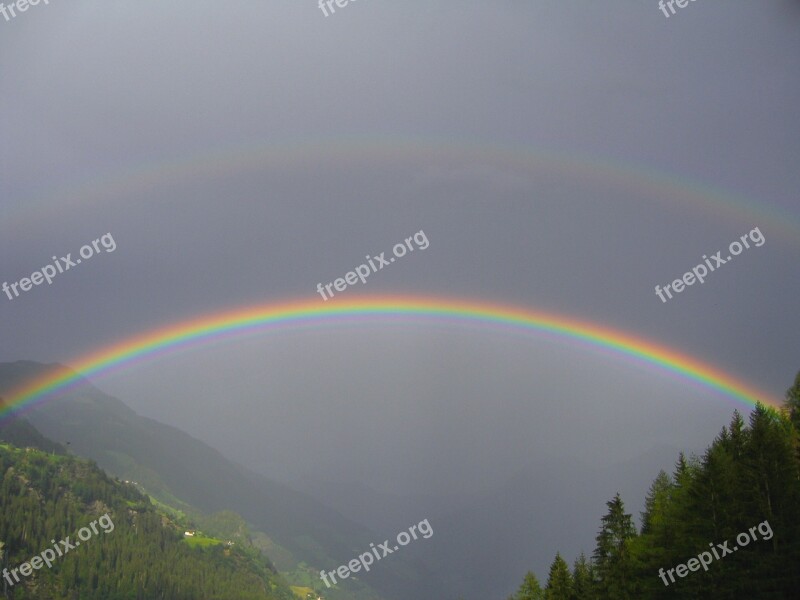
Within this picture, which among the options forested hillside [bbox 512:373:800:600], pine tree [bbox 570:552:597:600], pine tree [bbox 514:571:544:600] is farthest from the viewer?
pine tree [bbox 514:571:544:600]

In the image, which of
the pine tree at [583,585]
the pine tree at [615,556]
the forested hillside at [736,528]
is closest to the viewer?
the forested hillside at [736,528]

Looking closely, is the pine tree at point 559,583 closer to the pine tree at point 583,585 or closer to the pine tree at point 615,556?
the pine tree at point 583,585

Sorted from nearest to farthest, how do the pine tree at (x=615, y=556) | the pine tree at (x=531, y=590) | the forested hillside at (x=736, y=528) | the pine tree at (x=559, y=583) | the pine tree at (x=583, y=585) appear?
1. the forested hillside at (x=736, y=528)
2. the pine tree at (x=615, y=556)
3. the pine tree at (x=583, y=585)
4. the pine tree at (x=559, y=583)
5. the pine tree at (x=531, y=590)

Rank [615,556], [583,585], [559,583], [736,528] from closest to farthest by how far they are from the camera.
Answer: [736,528] < [615,556] < [583,585] < [559,583]

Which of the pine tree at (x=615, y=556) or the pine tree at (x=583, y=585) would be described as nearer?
the pine tree at (x=615, y=556)

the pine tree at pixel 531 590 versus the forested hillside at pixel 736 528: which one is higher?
the forested hillside at pixel 736 528

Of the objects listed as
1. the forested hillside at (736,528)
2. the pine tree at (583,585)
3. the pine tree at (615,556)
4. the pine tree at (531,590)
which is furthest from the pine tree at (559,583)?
the forested hillside at (736,528)

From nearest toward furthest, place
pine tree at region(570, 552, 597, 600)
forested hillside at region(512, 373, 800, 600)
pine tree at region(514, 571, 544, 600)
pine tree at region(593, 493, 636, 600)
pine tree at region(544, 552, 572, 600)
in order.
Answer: forested hillside at region(512, 373, 800, 600) < pine tree at region(593, 493, 636, 600) < pine tree at region(570, 552, 597, 600) < pine tree at region(544, 552, 572, 600) < pine tree at region(514, 571, 544, 600)

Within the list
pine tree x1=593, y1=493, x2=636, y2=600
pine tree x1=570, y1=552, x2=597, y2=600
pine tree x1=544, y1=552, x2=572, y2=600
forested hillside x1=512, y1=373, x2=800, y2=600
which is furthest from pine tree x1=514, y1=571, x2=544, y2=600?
forested hillside x1=512, y1=373, x2=800, y2=600

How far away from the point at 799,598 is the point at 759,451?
6614 mm

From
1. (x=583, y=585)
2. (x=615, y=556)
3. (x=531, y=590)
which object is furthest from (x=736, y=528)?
(x=531, y=590)

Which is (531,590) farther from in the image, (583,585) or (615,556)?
(615,556)

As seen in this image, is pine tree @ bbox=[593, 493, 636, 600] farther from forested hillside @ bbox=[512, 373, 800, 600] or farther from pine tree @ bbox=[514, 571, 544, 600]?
pine tree @ bbox=[514, 571, 544, 600]

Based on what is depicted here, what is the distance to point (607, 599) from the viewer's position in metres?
45.2
